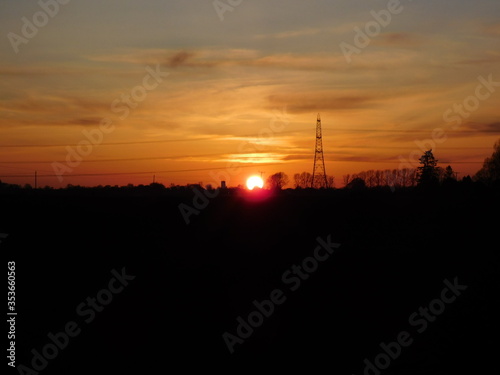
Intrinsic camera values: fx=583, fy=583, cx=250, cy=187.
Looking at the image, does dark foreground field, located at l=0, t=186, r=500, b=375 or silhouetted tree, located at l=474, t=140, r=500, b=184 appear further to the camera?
silhouetted tree, located at l=474, t=140, r=500, b=184

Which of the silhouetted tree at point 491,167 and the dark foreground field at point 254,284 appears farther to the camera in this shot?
the silhouetted tree at point 491,167

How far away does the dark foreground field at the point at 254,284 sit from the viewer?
1527 cm

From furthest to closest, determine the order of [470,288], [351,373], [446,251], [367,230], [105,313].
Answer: [367,230] → [446,251] → [470,288] → [105,313] → [351,373]

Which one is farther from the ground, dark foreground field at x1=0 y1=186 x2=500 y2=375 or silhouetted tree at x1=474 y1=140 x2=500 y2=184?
silhouetted tree at x1=474 y1=140 x2=500 y2=184

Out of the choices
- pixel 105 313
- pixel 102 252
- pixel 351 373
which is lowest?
pixel 351 373

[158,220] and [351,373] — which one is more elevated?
[158,220]

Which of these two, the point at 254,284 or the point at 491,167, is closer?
the point at 254,284

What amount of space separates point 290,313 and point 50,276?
27.9 ft

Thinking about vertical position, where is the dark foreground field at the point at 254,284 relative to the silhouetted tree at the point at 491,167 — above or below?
below

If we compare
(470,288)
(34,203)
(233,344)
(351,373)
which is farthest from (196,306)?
(34,203)

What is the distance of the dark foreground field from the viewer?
15266 mm

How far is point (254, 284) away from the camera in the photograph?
65.0ft

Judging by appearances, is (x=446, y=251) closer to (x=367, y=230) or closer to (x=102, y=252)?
(x=367, y=230)

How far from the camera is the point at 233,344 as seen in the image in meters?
15.7
